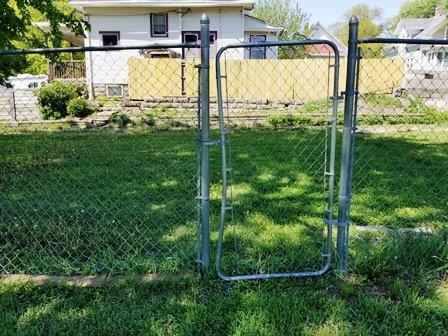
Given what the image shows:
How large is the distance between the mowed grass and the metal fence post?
0.76 feet

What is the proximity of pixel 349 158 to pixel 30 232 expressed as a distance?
2721 mm

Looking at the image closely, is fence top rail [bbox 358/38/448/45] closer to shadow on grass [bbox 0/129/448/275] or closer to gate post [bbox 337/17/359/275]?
gate post [bbox 337/17/359/275]

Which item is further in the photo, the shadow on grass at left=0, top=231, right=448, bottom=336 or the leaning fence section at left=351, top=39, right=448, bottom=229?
the leaning fence section at left=351, top=39, right=448, bottom=229

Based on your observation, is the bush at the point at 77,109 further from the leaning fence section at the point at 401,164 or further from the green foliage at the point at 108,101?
the leaning fence section at the point at 401,164

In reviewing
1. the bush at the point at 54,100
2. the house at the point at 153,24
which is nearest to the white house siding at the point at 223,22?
the house at the point at 153,24

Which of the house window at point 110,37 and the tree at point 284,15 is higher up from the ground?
the tree at point 284,15

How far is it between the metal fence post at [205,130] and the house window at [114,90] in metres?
13.9

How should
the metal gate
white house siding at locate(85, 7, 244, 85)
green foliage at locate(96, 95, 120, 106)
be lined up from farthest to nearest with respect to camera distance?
white house siding at locate(85, 7, 244, 85), green foliage at locate(96, 95, 120, 106), the metal gate

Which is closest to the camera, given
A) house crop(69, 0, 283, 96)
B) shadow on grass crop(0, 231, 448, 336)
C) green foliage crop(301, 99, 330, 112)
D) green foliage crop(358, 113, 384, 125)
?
shadow on grass crop(0, 231, 448, 336)

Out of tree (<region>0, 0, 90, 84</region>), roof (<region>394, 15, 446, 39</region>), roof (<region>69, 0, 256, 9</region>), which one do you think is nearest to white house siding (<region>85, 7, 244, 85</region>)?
roof (<region>69, 0, 256, 9</region>)

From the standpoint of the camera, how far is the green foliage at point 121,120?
37.0ft

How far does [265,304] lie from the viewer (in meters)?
2.62

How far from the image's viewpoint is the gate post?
8.44ft

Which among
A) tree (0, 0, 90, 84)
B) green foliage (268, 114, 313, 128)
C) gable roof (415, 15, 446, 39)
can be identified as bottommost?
green foliage (268, 114, 313, 128)
